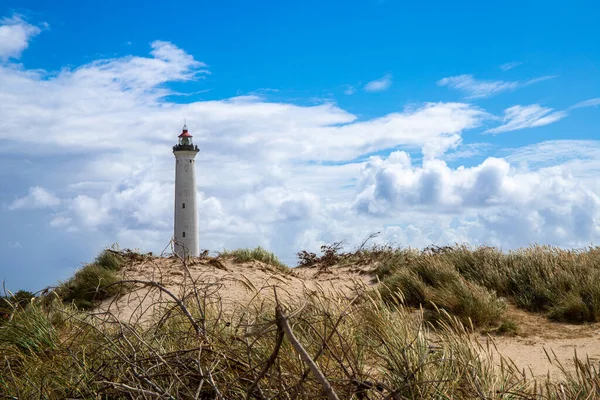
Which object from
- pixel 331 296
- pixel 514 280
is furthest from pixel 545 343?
pixel 331 296

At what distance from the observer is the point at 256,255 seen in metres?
16.5

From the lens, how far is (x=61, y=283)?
14359 millimetres

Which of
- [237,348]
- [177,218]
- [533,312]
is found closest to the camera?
[237,348]

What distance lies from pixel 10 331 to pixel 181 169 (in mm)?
28414

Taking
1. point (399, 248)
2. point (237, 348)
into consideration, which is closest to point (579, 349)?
point (237, 348)

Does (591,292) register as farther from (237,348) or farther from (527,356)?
(237,348)

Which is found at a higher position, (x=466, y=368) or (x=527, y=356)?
(x=466, y=368)

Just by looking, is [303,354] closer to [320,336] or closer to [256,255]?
[320,336]

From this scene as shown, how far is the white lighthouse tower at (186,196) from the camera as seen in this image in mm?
35500

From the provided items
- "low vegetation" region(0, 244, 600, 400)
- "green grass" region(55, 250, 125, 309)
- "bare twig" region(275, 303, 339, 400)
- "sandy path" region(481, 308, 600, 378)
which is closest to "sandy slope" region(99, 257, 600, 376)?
"sandy path" region(481, 308, 600, 378)

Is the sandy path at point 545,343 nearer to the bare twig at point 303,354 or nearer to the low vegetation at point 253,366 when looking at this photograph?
the low vegetation at point 253,366

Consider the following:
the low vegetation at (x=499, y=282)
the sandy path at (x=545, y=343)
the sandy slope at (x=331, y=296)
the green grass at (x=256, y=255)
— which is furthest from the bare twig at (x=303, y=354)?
the green grass at (x=256, y=255)

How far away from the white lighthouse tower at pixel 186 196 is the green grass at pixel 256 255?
19057 millimetres

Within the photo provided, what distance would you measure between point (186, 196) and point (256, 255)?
20.3 metres
